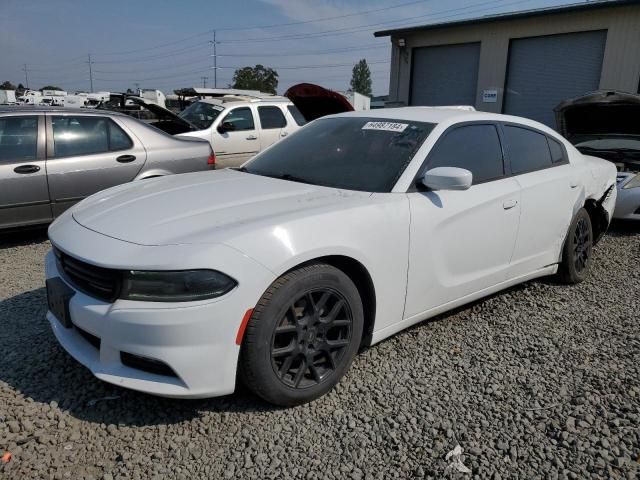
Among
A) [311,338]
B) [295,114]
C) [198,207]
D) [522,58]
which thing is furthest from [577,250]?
[522,58]

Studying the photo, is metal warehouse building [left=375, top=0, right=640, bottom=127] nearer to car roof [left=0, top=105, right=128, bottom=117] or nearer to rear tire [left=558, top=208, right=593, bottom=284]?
rear tire [left=558, top=208, right=593, bottom=284]

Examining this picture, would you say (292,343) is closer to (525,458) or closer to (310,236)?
(310,236)

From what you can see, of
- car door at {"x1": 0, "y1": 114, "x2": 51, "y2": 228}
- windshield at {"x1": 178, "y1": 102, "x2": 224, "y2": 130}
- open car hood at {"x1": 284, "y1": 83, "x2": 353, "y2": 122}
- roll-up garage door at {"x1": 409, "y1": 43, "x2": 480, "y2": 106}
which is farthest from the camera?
roll-up garage door at {"x1": 409, "y1": 43, "x2": 480, "y2": 106}

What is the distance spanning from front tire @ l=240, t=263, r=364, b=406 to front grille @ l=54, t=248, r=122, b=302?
64 centimetres

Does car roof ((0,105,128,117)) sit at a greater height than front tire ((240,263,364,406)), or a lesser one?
greater

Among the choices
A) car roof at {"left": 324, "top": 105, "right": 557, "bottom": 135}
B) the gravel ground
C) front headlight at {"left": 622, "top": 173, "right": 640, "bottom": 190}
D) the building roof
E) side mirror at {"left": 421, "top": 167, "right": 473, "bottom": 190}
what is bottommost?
→ the gravel ground

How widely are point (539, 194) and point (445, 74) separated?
51.2ft

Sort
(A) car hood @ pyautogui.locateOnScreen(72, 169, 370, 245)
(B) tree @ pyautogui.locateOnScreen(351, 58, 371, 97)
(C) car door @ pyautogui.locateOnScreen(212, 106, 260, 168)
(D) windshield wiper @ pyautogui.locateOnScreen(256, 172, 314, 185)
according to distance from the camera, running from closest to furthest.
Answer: (A) car hood @ pyautogui.locateOnScreen(72, 169, 370, 245)
(D) windshield wiper @ pyautogui.locateOnScreen(256, 172, 314, 185)
(C) car door @ pyautogui.locateOnScreen(212, 106, 260, 168)
(B) tree @ pyautogui.locateOnScreen(351, 58, 371, 97)

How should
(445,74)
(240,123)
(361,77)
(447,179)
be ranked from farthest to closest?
(361,77) < (445,74) < (240,123) < (447,179)

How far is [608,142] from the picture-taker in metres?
7.30

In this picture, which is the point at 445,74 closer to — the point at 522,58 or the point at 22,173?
the point at 522,58

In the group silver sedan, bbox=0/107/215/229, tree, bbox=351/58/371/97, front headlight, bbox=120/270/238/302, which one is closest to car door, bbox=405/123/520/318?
front headlight, bbox=120/270/238/302

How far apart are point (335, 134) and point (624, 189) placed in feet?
14.8

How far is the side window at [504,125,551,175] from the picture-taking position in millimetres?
3852
